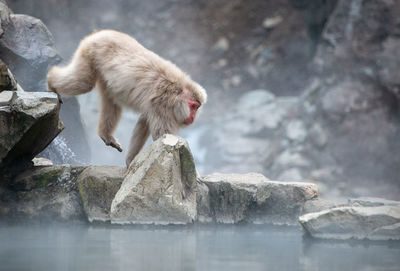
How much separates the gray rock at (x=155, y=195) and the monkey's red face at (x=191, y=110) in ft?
1.82

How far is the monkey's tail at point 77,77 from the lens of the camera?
5.90 m

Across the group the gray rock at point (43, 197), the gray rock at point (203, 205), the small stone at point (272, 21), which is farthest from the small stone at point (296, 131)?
the gray rock at point (43, 197)

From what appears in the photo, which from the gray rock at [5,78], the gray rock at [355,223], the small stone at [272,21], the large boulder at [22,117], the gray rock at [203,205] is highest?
the small stone at [272,21]

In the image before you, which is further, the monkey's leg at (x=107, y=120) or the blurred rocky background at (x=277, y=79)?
the blurred rocky background at (x=277, y=79)

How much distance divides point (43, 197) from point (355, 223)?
2.86 meters

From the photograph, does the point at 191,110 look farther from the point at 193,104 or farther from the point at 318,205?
the point at 318,205

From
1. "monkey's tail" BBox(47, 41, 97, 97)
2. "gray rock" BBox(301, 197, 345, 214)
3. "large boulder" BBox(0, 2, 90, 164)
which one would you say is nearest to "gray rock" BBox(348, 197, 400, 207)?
"gray rock" BBox(301, 197, 345, 214)

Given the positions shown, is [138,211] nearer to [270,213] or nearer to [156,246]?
[156,246]

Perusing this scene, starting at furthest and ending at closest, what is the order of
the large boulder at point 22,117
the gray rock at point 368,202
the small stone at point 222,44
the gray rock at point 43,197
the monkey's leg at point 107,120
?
1. the small stone at point 222,44
2. the monkey's leg at point 107,120
3. the gray rock at point 368,202
4. the gray rock at point 43,197
5. the large boulder at point 22,117

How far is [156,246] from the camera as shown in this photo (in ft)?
14.0

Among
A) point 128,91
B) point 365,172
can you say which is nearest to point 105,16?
point 365,172

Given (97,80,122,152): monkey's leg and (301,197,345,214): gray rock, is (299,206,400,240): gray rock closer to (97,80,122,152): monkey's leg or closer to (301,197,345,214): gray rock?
(301,197,345,214): gray rock

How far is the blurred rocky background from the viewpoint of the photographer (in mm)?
11406

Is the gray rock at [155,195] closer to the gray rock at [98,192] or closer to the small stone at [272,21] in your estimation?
the gray rock at [98,192]
